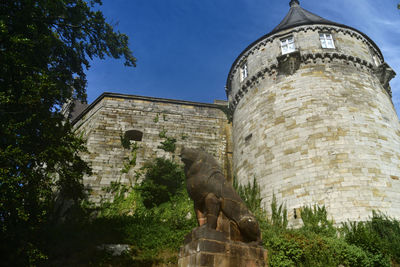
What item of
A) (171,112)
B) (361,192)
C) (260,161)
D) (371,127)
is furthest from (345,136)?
(171,112)

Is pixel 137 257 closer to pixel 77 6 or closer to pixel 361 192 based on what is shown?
pixel 361 192

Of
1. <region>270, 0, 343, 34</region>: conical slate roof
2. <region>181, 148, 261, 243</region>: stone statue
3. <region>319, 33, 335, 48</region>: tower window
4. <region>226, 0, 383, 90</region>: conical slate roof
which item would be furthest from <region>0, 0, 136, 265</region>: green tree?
<region>319, 33, 335, 48</region>: tower window

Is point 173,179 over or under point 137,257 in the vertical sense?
over

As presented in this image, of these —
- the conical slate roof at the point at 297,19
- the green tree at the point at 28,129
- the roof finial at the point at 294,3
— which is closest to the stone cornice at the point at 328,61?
the conical slate roof at the point at 297,19

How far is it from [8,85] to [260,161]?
9.82 meters

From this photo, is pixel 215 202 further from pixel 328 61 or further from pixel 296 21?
pixel 296 21

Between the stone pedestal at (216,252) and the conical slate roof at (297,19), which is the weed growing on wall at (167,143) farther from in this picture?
the stone pedestal at (216,252)

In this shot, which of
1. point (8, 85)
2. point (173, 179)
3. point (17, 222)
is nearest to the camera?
point (17, 222)

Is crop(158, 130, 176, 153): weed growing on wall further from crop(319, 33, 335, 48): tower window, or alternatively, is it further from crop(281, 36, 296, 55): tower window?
crop(319, 33, 335, 48): tower window

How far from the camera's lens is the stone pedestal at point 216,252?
14.0ft

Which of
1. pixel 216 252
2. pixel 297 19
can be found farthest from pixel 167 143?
pixel 216 252

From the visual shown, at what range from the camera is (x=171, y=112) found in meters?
18.5

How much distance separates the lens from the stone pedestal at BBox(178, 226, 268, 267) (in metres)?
4.28

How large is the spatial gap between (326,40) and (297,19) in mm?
3180
